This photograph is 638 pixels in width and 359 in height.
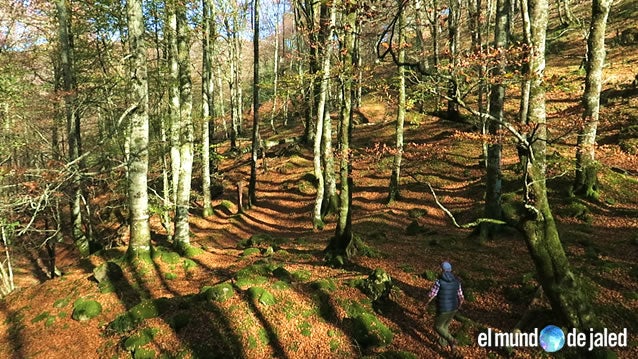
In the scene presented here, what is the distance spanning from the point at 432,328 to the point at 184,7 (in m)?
13.3

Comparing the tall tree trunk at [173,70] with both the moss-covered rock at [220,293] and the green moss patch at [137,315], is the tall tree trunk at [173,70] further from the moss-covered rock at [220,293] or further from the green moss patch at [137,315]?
the moss-covered rock at [220,293]

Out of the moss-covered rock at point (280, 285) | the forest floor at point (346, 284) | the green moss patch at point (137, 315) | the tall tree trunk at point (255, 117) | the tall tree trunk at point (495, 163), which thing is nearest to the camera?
the forest floor at point (346, 284)

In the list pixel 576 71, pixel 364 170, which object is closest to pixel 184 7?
pixel 364 170

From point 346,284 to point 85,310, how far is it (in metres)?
6.74

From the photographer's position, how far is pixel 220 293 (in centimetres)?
851

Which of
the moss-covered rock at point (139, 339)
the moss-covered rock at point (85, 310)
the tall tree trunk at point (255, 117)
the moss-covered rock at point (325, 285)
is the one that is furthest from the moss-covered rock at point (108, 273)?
the tall tree trunk at point (255, 117)

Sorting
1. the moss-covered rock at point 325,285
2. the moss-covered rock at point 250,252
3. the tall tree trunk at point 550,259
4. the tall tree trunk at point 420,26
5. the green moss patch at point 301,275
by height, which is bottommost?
the moss-covered rock at point 250,252

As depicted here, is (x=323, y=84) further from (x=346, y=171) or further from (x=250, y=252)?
(x=250, y=252)

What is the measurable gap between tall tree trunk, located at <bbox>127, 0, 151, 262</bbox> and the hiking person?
8.69m

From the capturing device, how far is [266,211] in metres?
21.3

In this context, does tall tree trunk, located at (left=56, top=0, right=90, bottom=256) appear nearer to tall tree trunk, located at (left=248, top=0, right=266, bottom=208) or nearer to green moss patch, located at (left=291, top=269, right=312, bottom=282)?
tall tree trunk, located at (left=248, top=0, right=266, bottom=208)

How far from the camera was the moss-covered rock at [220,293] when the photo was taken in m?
8.45

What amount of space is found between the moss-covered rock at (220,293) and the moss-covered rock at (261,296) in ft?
1.57

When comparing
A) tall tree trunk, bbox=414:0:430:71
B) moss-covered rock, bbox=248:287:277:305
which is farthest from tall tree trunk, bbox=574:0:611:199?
moss-covered rock, bbox=248:287:277:305
